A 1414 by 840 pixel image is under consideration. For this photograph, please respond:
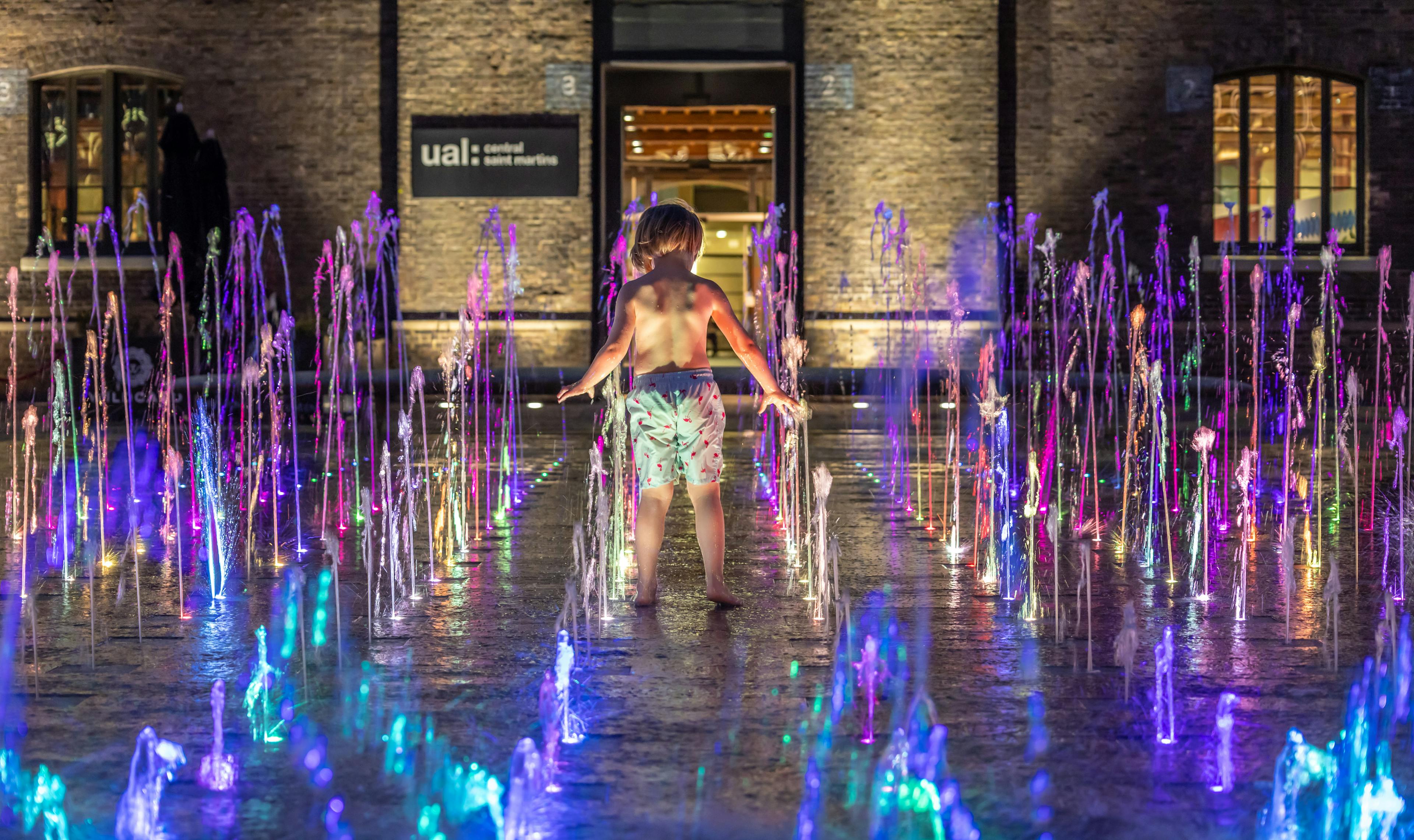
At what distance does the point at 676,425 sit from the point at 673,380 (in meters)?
0.14

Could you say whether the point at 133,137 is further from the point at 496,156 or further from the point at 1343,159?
the point at 1343,159

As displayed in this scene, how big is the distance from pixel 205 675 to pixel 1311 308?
15168 millimetres

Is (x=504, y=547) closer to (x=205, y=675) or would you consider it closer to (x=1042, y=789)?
(x=205, y=675)

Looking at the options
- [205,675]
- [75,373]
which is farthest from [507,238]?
[205,675]

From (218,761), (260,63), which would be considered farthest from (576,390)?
(260,63)

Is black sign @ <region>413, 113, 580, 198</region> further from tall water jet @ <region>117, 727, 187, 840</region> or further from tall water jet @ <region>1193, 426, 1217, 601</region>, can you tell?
tall water jet @ <region>117, 727, 187, 840</region>

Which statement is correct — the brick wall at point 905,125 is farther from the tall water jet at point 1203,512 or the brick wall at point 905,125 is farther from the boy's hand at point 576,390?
the boy's hand at point 576,390

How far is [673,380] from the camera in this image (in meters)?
4.92

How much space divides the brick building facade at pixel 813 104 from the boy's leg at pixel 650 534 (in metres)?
12.2

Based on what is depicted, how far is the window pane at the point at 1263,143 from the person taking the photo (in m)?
16.9

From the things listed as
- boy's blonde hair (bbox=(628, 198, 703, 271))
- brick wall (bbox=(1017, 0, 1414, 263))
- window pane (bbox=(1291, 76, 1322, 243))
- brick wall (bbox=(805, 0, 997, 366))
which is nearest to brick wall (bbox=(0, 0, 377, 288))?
brick wall (bbox=(805, 0, 997, 366))

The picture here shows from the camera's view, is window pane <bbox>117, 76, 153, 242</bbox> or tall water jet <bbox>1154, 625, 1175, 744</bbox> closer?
tall water jet <bbox>1154, 625, 1175, 744</bbox>

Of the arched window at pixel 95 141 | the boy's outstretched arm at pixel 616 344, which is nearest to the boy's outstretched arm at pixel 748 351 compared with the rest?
the boy's outstretched arm at pixel 616 344

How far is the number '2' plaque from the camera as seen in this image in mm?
16906
